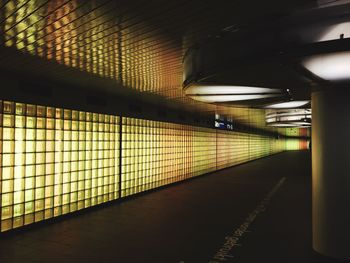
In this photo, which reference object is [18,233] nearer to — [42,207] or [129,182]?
[42,207]

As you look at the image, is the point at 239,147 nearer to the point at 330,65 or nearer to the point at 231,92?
the point at 231,92

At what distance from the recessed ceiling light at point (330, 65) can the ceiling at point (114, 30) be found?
521mm

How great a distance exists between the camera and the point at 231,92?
5.48m

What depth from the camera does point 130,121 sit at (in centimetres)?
1024

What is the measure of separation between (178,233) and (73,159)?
11.5 ft

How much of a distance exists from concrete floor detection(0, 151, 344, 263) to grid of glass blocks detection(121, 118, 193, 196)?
968 mm

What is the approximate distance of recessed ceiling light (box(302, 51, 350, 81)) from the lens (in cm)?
310

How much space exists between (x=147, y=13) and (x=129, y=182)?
24.8 ft

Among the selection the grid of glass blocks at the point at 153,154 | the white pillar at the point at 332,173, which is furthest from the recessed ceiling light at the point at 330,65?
the grid of glass blocks at the point at 153,154

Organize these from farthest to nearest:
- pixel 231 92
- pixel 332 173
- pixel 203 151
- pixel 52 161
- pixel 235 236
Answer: pixel 203 151
pixel 52 161
pixel 235 236
pixel 231 92
pixel 332 173

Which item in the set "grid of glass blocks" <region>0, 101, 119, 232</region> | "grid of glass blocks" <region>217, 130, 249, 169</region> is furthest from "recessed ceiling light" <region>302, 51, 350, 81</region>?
"grid of glass blocks" <region>217, 130, 249, 169</region>

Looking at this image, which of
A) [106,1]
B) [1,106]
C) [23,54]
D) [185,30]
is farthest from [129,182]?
[106,1]

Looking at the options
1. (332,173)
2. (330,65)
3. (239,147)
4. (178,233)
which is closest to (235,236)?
(178,233)

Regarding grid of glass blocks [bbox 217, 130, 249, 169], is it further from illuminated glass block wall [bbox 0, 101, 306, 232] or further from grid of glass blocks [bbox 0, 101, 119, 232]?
grid of glass blocks [bbox 0, 101, 119, 232]
